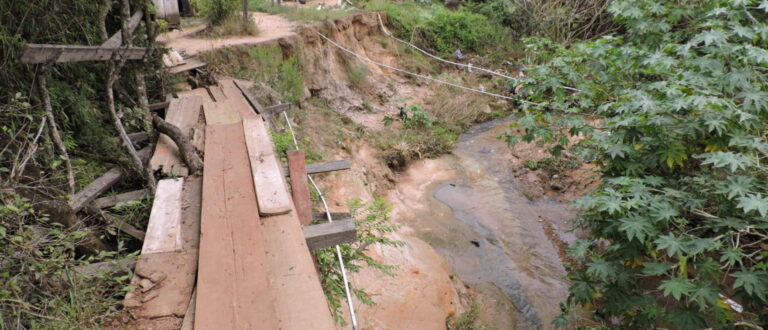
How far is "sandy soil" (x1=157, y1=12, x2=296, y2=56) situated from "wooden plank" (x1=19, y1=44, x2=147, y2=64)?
346 centimetres

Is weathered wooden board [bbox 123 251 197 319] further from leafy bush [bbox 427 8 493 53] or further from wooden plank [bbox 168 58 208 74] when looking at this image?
leafy bush [bbox 427 8 493 53]

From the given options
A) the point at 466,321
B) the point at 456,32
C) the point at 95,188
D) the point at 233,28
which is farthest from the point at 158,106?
the point at 456,32

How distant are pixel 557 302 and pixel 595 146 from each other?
2.49 metres

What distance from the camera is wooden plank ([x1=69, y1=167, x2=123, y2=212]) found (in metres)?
2.63

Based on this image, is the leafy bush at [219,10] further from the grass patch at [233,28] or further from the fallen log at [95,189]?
the fallen log at [95,189]

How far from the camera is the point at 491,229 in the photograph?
22.6ft

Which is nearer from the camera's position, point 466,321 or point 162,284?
point 162,284

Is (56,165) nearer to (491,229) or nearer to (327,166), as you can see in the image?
(327,166)

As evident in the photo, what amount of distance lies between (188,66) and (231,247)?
484cm

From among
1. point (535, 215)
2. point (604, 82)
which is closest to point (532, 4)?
point (535, 215)

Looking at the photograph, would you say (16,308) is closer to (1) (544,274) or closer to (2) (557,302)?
(2) (557,302)

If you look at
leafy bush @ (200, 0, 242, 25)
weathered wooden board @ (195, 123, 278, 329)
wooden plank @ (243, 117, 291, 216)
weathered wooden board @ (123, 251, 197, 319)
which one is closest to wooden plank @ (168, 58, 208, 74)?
leafy bush @ (200, 0, 242, 25)

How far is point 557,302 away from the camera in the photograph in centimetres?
541

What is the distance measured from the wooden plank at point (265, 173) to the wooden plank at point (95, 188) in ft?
3.13
